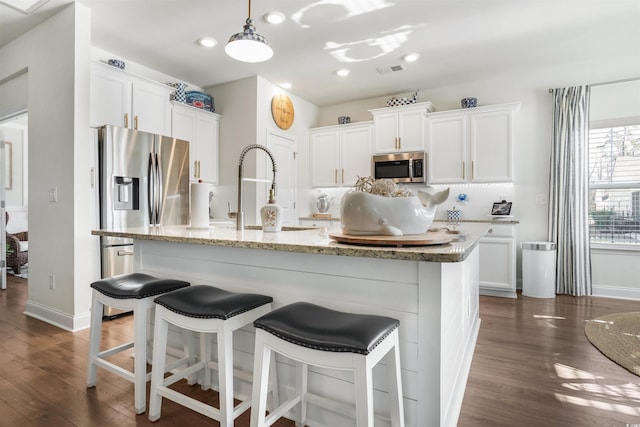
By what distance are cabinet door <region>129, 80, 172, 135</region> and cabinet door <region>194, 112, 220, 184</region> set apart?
0.47 metres

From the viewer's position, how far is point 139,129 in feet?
12.0

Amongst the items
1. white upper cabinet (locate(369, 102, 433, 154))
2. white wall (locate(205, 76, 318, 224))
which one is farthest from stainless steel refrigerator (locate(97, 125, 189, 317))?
white upper cabinet (locate(369, 102, 433, 154))

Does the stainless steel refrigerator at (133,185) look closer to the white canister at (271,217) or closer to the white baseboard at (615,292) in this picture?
the white canister at (271,217)

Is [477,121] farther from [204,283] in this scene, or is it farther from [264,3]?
[204,283]

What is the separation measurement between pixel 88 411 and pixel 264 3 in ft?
9.92

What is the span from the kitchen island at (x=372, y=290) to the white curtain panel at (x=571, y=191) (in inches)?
115

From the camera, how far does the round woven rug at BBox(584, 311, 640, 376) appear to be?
7.50 ft

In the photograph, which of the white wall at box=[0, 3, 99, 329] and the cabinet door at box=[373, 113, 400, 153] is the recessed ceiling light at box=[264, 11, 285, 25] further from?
the cabinet door at box=[373, 113, 400, 153]

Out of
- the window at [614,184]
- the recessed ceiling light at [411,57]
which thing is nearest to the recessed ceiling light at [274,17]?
the recessed ceiling light at [411,57]

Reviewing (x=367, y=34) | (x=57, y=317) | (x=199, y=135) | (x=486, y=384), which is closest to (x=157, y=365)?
(x=486, y=384)

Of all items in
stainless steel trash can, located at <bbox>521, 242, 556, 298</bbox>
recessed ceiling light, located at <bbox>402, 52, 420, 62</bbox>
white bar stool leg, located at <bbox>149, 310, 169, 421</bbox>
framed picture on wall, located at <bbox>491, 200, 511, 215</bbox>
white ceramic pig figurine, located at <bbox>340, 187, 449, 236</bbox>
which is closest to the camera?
white ceramic pig figurine, located at <bbox>340, 187, 449, 236</bbox>

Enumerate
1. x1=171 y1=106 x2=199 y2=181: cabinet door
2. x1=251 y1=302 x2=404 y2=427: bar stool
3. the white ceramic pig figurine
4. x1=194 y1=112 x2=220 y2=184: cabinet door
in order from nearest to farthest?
x1=251 y1=302 x2=404 y2=427: bar stool → the white ceramic pig figurine → x1=171 y1=106 x2=199 y2=181: cabinet door → x1=194 y1=112 x2=220 y2=184: cabinet door

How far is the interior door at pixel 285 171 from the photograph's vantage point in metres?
4.78

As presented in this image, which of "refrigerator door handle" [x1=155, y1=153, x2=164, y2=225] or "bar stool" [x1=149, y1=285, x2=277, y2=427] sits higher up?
"refrigerator door handle" [x1=155, y1=153, x2=164, y2=225]
